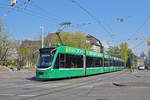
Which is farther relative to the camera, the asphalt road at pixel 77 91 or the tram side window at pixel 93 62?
the tram side window at pixel 93 62

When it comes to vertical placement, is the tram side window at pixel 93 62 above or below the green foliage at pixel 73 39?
below

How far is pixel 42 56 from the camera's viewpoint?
2038cm

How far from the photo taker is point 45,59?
2008 cm

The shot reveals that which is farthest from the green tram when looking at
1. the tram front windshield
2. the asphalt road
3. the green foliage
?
the green foliage

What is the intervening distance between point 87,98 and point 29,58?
191 feet

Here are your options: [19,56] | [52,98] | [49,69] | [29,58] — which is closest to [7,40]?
[19,56]

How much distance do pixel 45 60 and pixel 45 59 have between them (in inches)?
3.7

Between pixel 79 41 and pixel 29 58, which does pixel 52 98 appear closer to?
pixel 79 41

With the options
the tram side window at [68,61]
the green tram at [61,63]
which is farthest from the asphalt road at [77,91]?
the tram side window at [68,61]

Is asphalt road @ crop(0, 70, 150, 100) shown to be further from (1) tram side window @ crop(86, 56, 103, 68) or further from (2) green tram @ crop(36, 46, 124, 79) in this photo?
(1) tram side window @ crop(86, 56, 103, 68)

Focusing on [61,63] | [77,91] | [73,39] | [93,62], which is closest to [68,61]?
[61,63]

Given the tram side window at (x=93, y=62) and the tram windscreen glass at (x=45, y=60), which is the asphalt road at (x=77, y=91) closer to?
the tram windscreen glass at (x=45, y=60)

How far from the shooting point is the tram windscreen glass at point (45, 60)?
19.7 m

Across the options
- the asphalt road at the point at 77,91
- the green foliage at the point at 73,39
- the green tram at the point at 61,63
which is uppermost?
the green foliage at the point at 73,39
